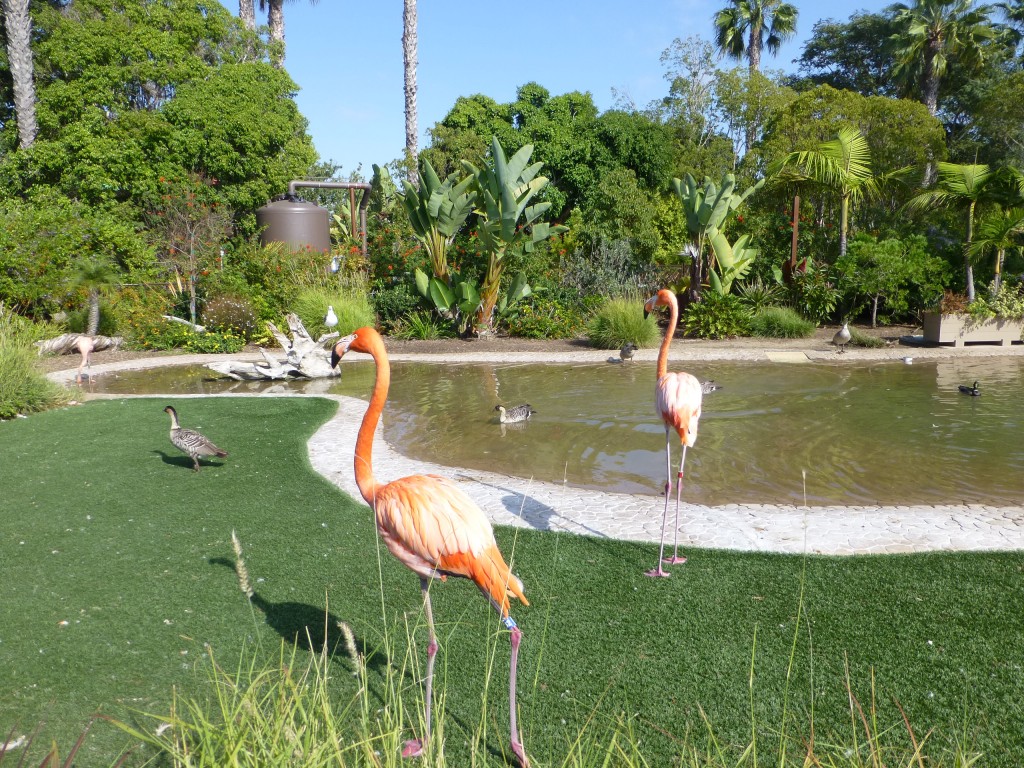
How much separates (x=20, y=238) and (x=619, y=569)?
1517 centimetres

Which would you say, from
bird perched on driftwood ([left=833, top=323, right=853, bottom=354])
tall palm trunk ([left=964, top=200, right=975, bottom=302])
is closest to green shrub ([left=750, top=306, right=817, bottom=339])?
bird perched on driftwood ([left=833, top=323, right=853, bottom=354])

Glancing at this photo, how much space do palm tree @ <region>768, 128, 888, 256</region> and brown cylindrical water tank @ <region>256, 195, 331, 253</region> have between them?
11.2 metres

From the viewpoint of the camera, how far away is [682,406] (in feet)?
16.7

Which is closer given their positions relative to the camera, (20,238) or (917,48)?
(20,238)

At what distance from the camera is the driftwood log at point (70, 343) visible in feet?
48.3

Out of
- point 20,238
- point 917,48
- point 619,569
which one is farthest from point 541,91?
point 619,569

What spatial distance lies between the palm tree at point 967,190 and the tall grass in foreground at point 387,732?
593 inches

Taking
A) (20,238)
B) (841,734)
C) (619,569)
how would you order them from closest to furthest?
(841,734), (619,569), (20,238)

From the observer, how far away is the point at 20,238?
50.4 feet

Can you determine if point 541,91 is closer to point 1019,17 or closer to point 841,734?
point 1019,17

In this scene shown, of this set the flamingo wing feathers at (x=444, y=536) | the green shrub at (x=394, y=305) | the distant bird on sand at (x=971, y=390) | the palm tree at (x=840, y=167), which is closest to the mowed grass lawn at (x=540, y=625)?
the flamingo wing feathers at (x=444, y=536)

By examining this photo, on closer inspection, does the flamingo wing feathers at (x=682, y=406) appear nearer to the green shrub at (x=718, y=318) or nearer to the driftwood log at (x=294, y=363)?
the driftwood log at (x=294, y=363)

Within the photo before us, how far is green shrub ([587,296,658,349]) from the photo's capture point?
51.5 ft

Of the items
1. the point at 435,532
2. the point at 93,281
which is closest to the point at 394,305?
the point at 93,281
